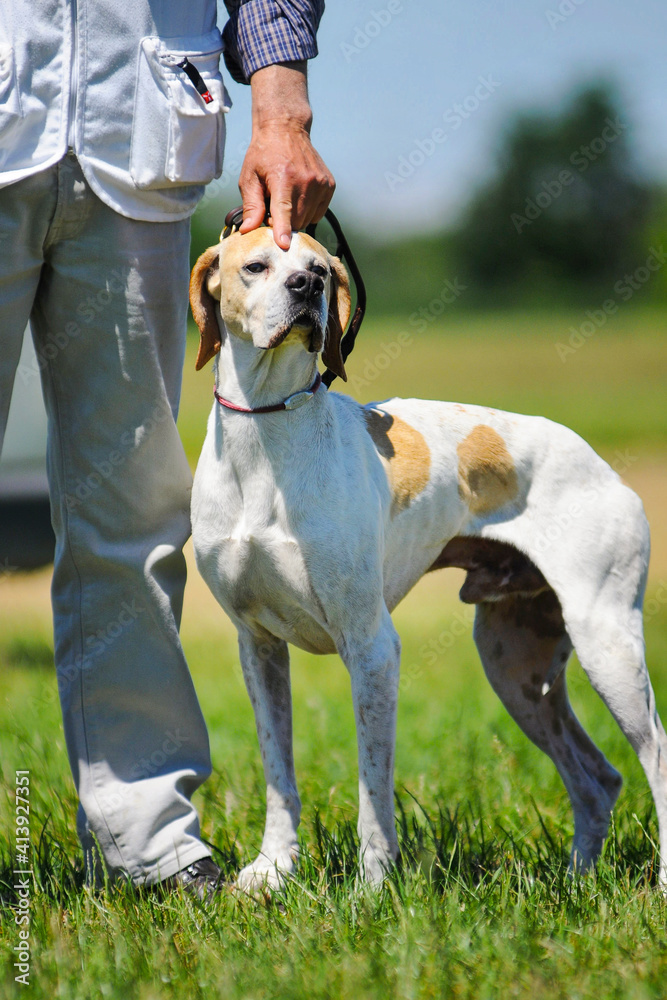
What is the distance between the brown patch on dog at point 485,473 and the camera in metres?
3.17

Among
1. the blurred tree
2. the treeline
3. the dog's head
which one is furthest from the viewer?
the blurred tree

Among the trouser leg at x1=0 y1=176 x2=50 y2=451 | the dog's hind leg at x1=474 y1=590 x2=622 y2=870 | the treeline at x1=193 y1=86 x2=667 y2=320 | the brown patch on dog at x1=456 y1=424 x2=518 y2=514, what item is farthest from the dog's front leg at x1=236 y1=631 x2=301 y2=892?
the treeline at x1=193 y1=86 x2=667 y2=320

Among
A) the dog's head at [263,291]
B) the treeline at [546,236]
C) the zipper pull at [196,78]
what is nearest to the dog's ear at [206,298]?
the dog's head at [263,291]

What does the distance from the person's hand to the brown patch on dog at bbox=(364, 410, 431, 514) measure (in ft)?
2.25

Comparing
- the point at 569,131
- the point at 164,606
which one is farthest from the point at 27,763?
the point at 569,131

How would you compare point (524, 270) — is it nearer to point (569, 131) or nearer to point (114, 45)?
point (569, 131)

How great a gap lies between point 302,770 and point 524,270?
124 feet

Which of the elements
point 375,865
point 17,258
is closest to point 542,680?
point 375,865

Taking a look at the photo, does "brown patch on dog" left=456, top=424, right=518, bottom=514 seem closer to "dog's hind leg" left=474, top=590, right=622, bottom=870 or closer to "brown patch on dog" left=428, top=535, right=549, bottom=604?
"brown patch on dog" left=428, top=535, right=549, bottom=604

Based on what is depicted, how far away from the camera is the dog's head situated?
2635 mm

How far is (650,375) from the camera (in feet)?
87.2

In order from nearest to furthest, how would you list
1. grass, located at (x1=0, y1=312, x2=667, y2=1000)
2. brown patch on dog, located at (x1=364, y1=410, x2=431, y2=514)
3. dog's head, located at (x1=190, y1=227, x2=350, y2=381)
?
grass, located at (x1=0, y1=312, x2=667, y2=1000), dog's head, located at (x1=190, y1=227, x2=350, y2=381), brown patch on dog, located at (x1=364, y1=410, x2=431, y2=514)

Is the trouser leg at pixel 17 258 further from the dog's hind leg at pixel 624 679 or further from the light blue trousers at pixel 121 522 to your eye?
the dog's hind leg at pixel 624 679

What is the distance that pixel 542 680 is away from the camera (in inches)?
138
